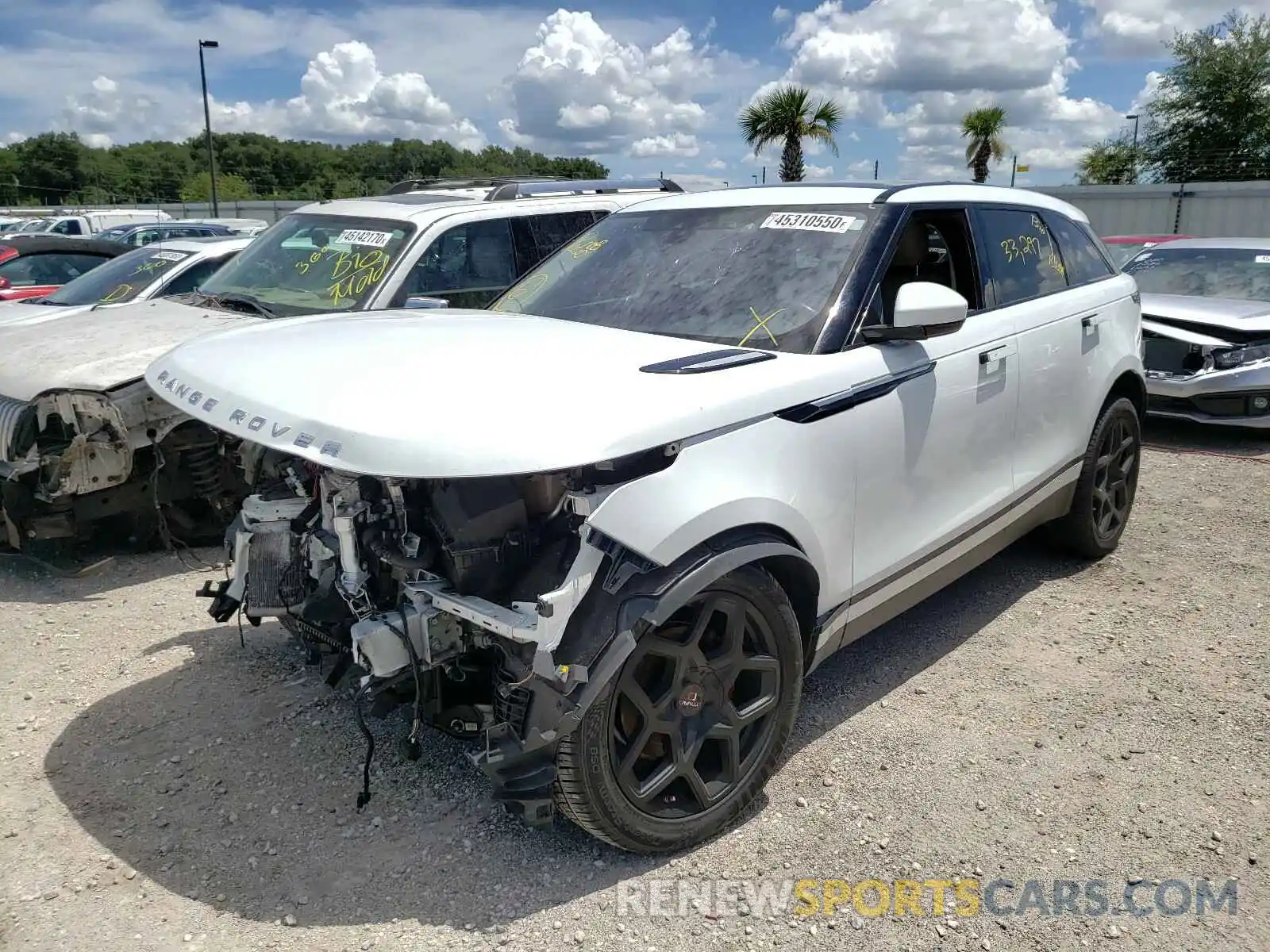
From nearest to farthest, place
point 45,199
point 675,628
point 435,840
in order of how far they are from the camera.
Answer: point 675,628 → point 435,840 → point 45,199

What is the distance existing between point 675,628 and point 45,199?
6620 centimetres

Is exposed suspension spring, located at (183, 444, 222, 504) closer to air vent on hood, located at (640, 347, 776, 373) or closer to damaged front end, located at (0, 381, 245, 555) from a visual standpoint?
damaged front end, located at (0, 381, 245, 555)

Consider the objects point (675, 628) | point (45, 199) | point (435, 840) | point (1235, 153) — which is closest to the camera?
point (675, 628)

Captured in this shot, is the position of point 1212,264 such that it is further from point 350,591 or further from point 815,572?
point 350,591

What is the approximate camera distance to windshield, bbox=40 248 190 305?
24.7 feet

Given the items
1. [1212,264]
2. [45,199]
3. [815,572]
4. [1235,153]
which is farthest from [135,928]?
[45,199]

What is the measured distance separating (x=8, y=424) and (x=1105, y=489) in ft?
18.3

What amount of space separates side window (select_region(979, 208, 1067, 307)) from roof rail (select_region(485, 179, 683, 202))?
11.3 ft

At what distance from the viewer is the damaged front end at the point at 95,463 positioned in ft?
15.5

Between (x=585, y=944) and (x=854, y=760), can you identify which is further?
(x=854, y=760)

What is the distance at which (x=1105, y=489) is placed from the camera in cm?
512

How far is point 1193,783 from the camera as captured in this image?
3307mm

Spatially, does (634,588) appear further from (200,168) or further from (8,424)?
(200,168)

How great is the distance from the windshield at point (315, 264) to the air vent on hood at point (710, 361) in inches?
120
